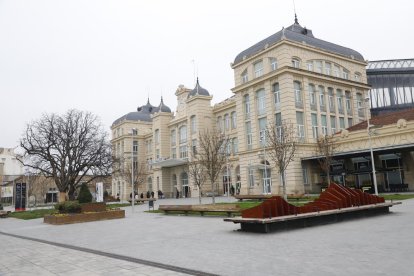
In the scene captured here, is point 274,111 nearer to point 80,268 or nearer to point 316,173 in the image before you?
point 316,173

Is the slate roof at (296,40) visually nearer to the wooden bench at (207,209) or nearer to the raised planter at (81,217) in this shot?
the wooden bench at (207,209)

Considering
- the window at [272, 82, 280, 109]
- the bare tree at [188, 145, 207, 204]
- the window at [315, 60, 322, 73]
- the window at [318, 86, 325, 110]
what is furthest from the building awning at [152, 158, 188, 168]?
the window at [315, 60, 322, 73]

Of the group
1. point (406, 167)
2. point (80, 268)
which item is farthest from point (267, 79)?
point (80, 268)

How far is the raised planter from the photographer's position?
21453 millimetres

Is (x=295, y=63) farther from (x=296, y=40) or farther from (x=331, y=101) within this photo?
(x=331, y=101)

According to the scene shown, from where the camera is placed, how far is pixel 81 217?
22125mm

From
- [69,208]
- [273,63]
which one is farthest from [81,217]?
[273,63]

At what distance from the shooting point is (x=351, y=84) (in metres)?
45.2

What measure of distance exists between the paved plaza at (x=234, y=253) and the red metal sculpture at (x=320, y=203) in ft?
2.66

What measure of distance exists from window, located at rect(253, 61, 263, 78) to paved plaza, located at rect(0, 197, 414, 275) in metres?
31.2

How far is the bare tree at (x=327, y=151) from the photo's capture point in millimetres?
33531

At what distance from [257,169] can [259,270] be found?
116 feet

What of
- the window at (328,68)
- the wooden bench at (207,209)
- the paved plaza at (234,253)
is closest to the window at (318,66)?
the window at (328,68)

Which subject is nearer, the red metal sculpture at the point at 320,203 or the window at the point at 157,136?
the red metal sculpture at the point at 320,203
